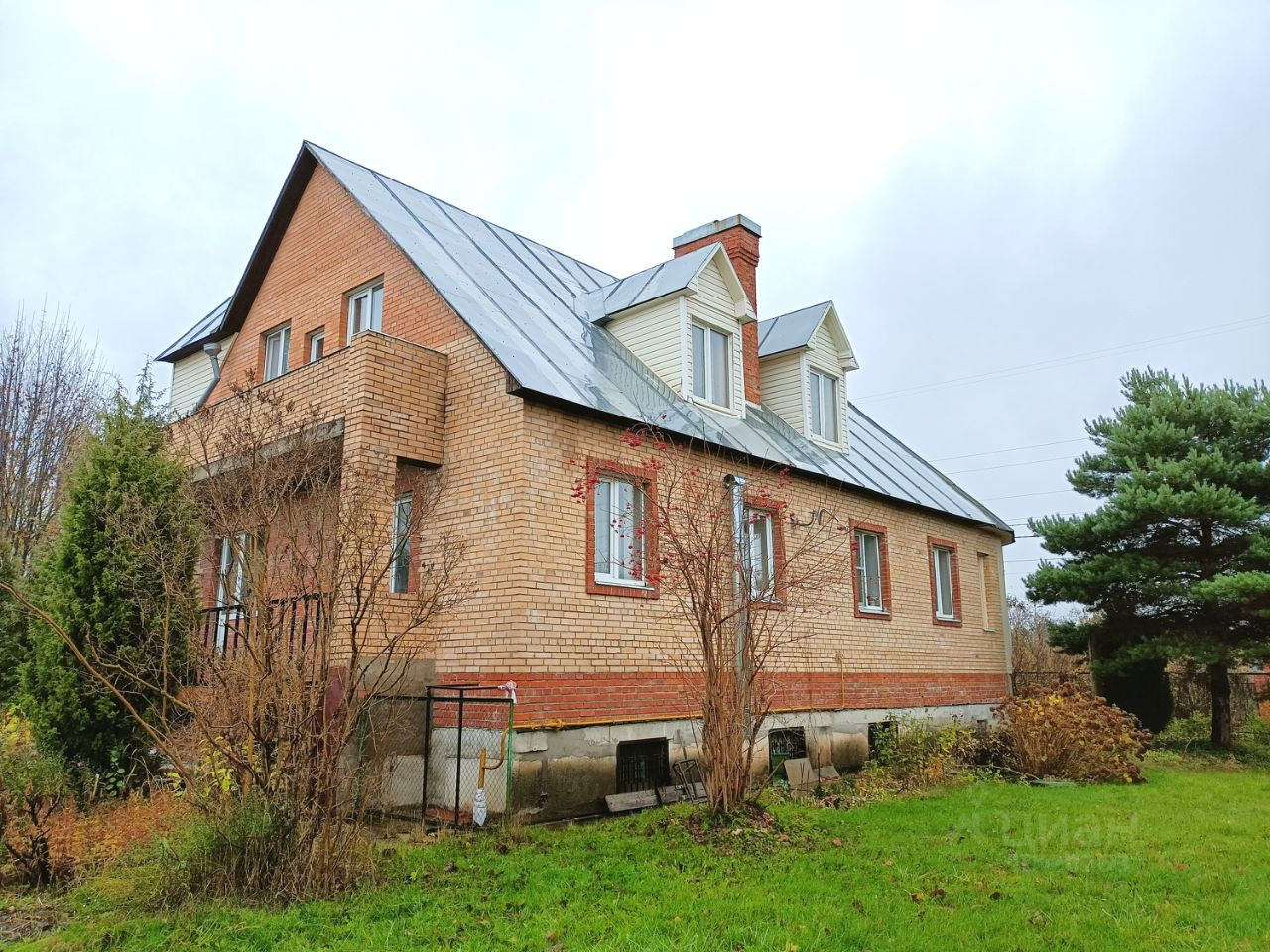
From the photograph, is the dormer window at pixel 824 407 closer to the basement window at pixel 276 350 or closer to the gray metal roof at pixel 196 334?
the basement window at pixel 276 350

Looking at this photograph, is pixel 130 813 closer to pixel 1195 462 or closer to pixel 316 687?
pixel 316 687

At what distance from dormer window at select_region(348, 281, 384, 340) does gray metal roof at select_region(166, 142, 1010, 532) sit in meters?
0.93

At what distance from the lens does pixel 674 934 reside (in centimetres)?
579

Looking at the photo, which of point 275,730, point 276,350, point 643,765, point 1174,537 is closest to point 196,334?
point 276,350

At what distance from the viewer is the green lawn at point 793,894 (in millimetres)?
5758

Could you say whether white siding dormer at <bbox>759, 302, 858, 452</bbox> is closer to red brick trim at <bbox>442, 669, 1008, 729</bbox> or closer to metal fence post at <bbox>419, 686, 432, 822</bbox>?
red brick trim at <bbox>442, 669, 1008, 729</bbox>

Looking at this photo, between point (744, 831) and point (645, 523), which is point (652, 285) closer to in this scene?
point (645, 523)

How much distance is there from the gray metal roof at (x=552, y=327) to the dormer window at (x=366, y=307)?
929 millimetres

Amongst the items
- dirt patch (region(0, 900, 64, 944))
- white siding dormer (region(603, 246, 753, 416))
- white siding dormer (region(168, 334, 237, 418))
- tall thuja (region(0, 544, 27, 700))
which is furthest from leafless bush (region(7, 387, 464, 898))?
white siding dormer (region(168, 334, 237, 418))

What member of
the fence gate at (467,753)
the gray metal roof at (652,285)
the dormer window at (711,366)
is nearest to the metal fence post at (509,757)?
the fence gate at (467,753)

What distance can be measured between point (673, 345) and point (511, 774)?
667 centimetres

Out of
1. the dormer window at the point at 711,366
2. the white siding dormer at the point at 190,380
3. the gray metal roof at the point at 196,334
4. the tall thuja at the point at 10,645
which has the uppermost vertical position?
the gray metal roof at the point at 196,334

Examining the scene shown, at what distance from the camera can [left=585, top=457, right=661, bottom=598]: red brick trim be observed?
34.6ft

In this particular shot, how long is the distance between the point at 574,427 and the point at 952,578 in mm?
9933
